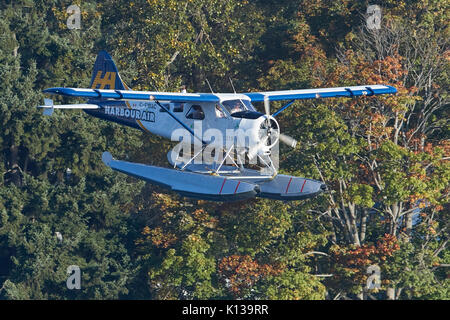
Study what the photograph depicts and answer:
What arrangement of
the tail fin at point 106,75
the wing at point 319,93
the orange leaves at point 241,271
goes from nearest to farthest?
the wing at point 319,93 → the tail fin at point 106,75 → the orange leaves at point 241,271

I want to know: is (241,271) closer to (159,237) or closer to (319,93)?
(159,237)

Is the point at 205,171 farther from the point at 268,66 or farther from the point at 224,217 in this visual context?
the point at 268,66

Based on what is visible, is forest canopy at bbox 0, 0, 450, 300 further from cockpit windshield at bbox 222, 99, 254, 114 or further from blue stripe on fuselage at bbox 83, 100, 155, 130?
cockpit windshield at bbox 222, 99, 254, 114

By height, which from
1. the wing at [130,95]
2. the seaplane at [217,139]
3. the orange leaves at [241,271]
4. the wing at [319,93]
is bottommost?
the orange leaves at [241,271]

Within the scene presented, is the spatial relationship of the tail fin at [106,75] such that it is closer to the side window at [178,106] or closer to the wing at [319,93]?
the side window at [178,106]

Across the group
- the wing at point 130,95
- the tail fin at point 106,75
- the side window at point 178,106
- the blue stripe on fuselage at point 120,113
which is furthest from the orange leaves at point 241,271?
the wing at point 130,95

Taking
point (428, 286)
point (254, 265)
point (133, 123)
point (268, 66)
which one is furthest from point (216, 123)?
point (268, 66)
